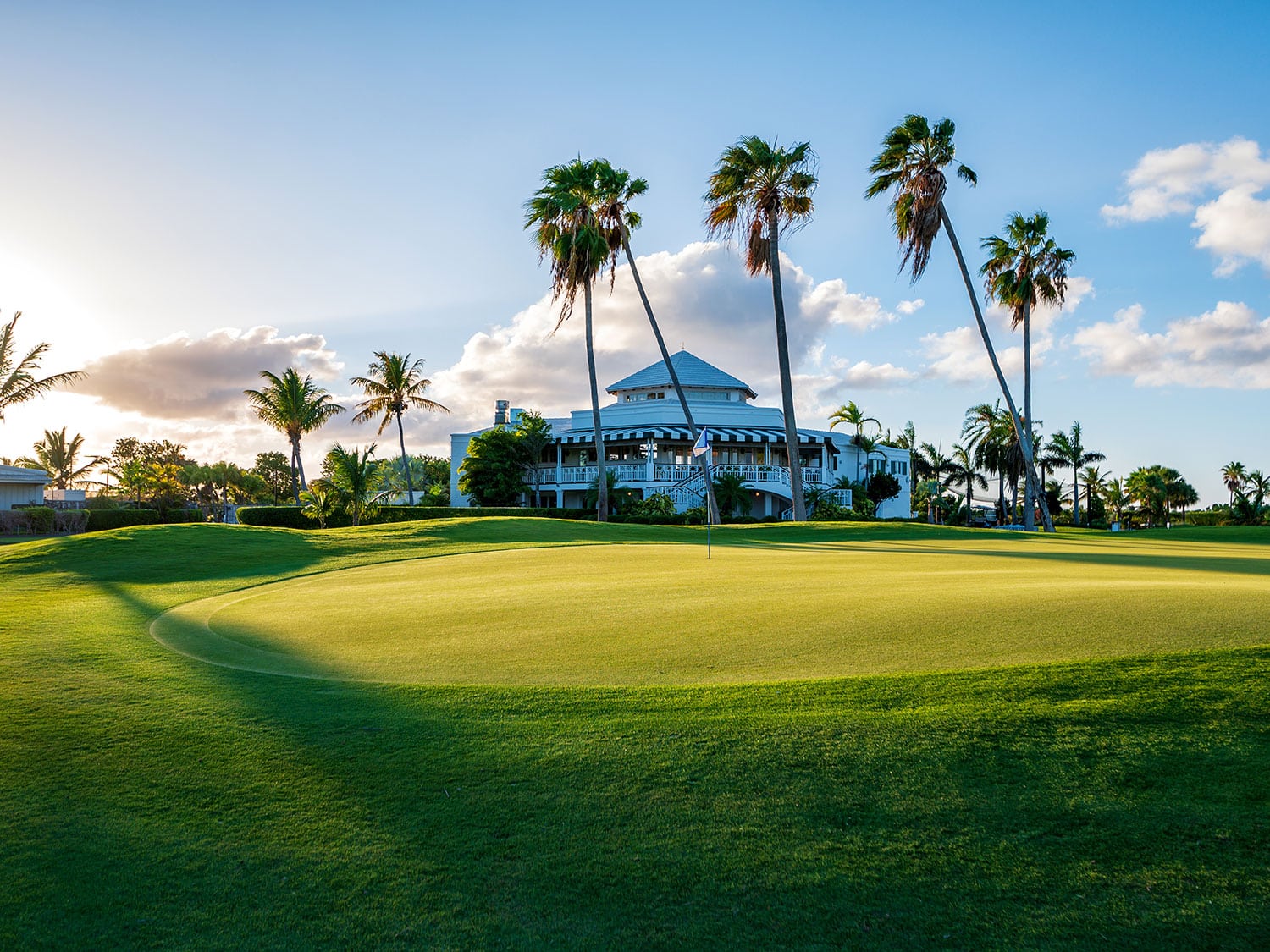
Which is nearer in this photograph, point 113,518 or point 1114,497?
point 113,518

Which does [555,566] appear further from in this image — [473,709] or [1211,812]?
[1211,812]

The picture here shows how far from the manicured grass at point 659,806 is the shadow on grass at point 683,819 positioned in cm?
2

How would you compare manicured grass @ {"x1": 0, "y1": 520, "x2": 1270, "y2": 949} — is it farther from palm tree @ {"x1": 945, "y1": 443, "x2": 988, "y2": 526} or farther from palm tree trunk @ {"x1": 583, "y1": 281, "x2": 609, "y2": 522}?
palm tree @ {"x1": 945, "y1": 443, "x2": 988, "y2": 526}

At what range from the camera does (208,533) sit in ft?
73.9

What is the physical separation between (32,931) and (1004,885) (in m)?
4.03

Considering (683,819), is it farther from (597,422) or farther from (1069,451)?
(1069,451)

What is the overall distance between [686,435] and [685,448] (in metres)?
5.66

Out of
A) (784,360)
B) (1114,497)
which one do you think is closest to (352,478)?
(784,360)

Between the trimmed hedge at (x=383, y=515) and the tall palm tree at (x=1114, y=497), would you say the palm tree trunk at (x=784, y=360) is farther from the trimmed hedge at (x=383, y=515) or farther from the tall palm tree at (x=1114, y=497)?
the tall palm tree at (x=1114, y=497)

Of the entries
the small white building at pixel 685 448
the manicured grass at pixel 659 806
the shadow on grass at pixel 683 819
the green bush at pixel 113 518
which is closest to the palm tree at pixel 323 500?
the green bush at pixel 113 518

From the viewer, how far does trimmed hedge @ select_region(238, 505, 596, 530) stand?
42.7 metres

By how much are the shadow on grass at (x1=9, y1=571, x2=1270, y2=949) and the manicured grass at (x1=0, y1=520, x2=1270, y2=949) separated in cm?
2

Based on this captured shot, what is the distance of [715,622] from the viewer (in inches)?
338

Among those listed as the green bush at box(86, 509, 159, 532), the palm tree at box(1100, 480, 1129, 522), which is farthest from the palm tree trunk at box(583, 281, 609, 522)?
the palm tree at box(1100, 480, 1129, 522)
